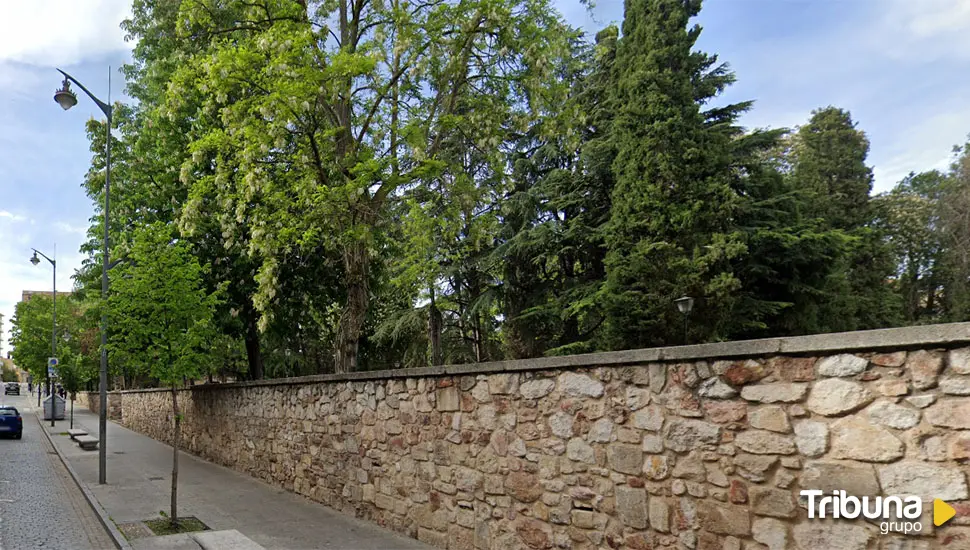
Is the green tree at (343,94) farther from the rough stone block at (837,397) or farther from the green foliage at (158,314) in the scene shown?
the rough stone block at (837,397)

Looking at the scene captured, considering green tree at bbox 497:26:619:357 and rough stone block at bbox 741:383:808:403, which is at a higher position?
green tree at bbox 497:26:619:357

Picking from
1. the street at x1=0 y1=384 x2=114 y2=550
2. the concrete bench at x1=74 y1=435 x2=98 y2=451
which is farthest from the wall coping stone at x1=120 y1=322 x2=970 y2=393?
the concrete bench at x1=74 y1=435 x2=98 y2=451

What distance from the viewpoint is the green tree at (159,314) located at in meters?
9.03

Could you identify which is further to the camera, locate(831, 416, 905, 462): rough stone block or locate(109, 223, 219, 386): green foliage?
locate(109, 223, 219, 386): green foliage

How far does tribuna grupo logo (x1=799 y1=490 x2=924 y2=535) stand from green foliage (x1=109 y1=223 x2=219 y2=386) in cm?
857

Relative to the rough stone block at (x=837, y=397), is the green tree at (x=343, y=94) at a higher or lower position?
higher

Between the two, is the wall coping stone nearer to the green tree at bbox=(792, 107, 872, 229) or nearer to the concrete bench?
the concrete bench

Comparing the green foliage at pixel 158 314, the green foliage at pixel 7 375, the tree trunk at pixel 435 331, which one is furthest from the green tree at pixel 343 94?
the green foliage at pixel 7 375

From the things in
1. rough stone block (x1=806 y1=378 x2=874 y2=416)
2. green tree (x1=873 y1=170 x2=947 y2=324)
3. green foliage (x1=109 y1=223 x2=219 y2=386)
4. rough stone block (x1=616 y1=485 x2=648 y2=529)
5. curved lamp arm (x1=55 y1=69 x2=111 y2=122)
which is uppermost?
curved lamp arm (x1=55 y1=69 x2=111 y2=122)

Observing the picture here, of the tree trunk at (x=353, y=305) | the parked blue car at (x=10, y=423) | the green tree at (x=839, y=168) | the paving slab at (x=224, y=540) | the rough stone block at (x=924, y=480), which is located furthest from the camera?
the green tree at (x=839, y=168)

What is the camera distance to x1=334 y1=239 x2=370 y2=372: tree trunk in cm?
1116

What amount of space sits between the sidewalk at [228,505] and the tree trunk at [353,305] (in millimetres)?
2530

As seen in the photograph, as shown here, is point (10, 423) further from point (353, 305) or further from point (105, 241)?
point (353, 305)

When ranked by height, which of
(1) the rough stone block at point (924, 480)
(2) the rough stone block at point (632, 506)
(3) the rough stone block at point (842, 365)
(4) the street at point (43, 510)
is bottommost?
(4) the street at point (43, 510)
